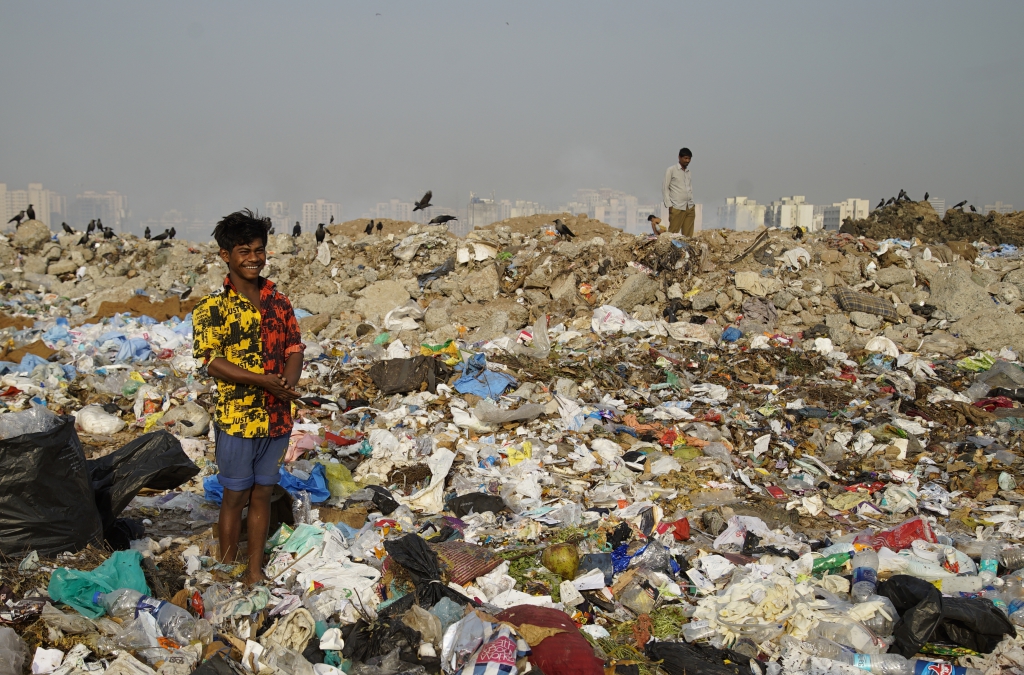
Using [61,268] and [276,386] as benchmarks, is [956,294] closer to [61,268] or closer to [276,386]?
[276,386]

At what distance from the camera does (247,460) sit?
251 centimetres

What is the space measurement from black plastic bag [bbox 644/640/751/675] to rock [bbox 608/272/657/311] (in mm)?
5797

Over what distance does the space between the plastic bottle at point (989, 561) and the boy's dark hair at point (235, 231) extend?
319cm

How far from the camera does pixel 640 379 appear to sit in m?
6.16

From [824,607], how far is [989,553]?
1.09 meters

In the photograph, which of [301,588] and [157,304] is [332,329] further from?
[301,588]

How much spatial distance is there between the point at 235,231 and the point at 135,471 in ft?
3.78

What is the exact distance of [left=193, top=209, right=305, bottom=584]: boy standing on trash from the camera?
2.39 metres

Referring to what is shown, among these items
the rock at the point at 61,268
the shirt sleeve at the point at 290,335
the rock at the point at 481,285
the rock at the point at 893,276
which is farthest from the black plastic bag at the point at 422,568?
the rock at the point at 61,268

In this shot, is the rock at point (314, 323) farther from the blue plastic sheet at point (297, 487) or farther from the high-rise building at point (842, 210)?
the high-rise building at point (842, 210)

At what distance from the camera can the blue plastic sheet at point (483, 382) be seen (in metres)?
5.67

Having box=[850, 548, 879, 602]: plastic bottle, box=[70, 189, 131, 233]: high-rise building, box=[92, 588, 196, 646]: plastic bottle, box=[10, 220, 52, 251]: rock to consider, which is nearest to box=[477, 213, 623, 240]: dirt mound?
box=[10, 220, 52, 251]: rock

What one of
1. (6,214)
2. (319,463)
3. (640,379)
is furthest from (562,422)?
(6,214)

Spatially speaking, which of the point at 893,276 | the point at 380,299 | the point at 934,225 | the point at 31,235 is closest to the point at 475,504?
the point at 380,299
